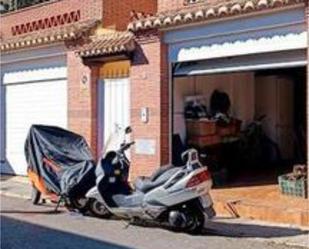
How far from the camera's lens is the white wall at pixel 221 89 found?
1454 centimetres

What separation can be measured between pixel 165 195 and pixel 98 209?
72.2 inches

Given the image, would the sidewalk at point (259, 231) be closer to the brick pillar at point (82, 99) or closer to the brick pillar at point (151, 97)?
the brick pillar at point (151, 97)

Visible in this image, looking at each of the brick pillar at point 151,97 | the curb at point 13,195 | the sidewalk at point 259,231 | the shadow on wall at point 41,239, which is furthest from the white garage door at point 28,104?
the sidewalk at point 259,231

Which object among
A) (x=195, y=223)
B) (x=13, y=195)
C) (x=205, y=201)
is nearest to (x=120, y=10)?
(x=13, y=195)

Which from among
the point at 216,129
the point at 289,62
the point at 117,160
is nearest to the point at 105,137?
the point at 216,129

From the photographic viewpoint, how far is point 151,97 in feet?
46.3

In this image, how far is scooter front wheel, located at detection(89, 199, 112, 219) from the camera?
11.4 m

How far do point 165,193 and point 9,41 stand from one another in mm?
10177

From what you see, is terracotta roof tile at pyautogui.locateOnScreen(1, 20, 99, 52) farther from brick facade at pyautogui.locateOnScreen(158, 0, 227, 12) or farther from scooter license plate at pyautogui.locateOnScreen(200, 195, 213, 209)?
scooter license plate at pyautogui.locateOnScreen(200, 195, 213, 209)

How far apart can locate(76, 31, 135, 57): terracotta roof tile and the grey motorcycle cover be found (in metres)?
2.28

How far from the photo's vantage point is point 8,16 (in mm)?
19812

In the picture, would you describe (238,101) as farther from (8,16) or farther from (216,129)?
(8,16)

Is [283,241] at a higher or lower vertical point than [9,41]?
lower

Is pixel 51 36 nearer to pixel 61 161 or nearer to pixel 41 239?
pixel 61 161
